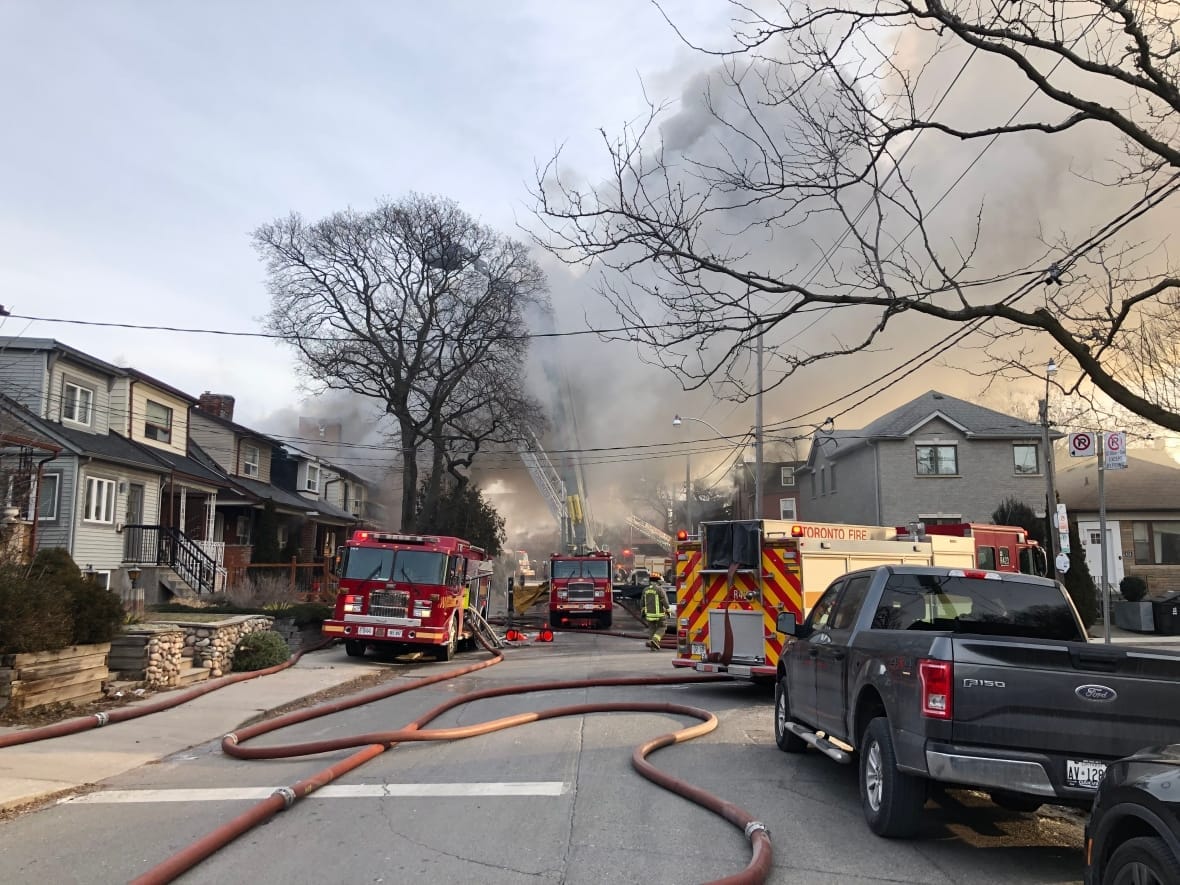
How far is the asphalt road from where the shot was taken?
4922 mm

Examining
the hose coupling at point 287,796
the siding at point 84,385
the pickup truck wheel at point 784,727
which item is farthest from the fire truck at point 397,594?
the hose coupling at point 287,796

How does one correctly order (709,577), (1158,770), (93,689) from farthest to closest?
1. (709,577)
2. (93,689)
3. (1158,770)

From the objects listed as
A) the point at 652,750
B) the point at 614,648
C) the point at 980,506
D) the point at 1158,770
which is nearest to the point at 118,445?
the point at 614,648

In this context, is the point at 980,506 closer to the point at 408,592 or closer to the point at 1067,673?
the point at 408,592

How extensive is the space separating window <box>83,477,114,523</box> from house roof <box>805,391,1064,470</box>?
2348 centimetres

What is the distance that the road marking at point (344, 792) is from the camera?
6574 millimetres

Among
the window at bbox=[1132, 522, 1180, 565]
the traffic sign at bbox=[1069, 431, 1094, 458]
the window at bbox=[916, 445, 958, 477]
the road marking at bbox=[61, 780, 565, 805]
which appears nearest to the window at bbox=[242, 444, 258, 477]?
the window at bbox=[916, 445, 958, 477]

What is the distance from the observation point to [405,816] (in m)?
6.00

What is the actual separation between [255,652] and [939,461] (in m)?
28.6

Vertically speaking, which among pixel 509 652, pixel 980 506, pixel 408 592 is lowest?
pixel 509 652

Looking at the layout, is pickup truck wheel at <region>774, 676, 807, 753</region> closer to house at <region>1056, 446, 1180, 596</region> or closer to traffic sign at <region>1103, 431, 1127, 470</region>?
traffic sign at <region>1103, 431, 1127, 470</region>

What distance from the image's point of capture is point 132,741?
8.92 m

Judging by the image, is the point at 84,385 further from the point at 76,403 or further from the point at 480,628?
the point at 480,628

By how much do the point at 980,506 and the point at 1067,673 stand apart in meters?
33.1
